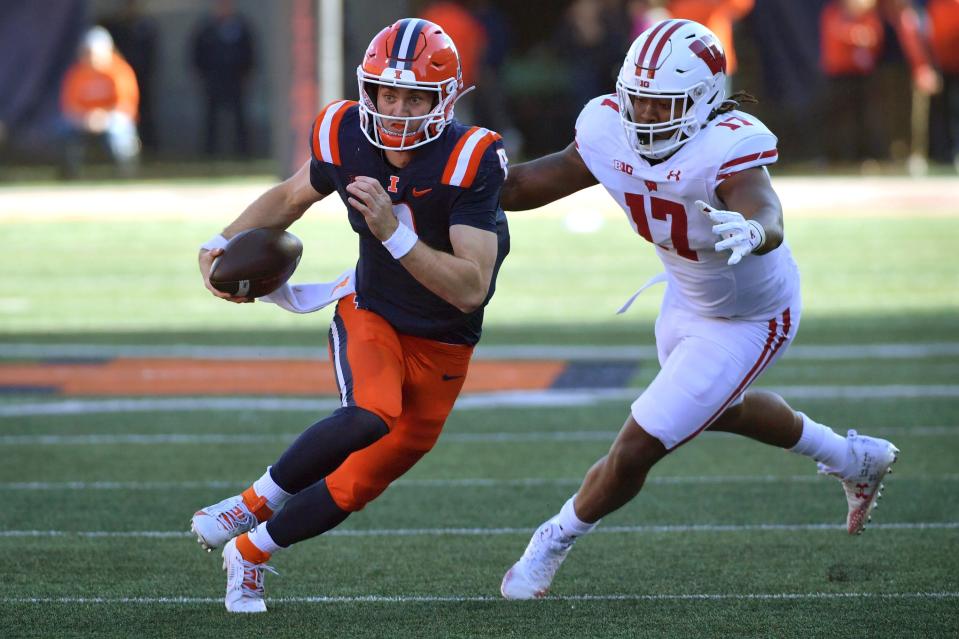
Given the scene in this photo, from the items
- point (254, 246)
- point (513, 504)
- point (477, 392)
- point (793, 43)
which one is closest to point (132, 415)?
point (477, 392)

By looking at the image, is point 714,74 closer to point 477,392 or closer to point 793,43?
point 477,392

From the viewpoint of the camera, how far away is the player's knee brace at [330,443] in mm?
3748

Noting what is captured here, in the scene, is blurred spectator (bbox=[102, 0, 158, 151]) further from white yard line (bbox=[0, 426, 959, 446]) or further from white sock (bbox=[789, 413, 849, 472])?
white sock (bbox=[789, 413, 849, 472])

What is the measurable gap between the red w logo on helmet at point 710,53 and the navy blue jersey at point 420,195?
1.98 feet

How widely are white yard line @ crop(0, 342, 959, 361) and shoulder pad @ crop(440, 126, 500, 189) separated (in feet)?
13.2

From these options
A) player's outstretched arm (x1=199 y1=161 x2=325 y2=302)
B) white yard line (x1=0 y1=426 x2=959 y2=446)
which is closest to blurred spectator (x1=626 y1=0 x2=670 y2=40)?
white yard line (x1=0 y1=426 x2=959 y2=446)

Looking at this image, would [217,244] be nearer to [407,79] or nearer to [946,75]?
[407,79]

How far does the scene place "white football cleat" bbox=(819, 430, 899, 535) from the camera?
448 centimetres

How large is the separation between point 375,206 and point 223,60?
14.6m

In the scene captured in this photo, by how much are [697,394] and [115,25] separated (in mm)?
15890

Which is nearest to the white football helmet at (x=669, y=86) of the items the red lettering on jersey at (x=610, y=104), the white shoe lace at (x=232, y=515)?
the red lettering on jersey at (x=610, y=104)

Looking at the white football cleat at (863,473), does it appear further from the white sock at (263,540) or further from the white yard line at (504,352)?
the white yard line at (504,352)

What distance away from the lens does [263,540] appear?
390cm

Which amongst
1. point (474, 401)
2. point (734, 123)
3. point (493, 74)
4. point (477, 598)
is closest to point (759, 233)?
point (734, 123)
